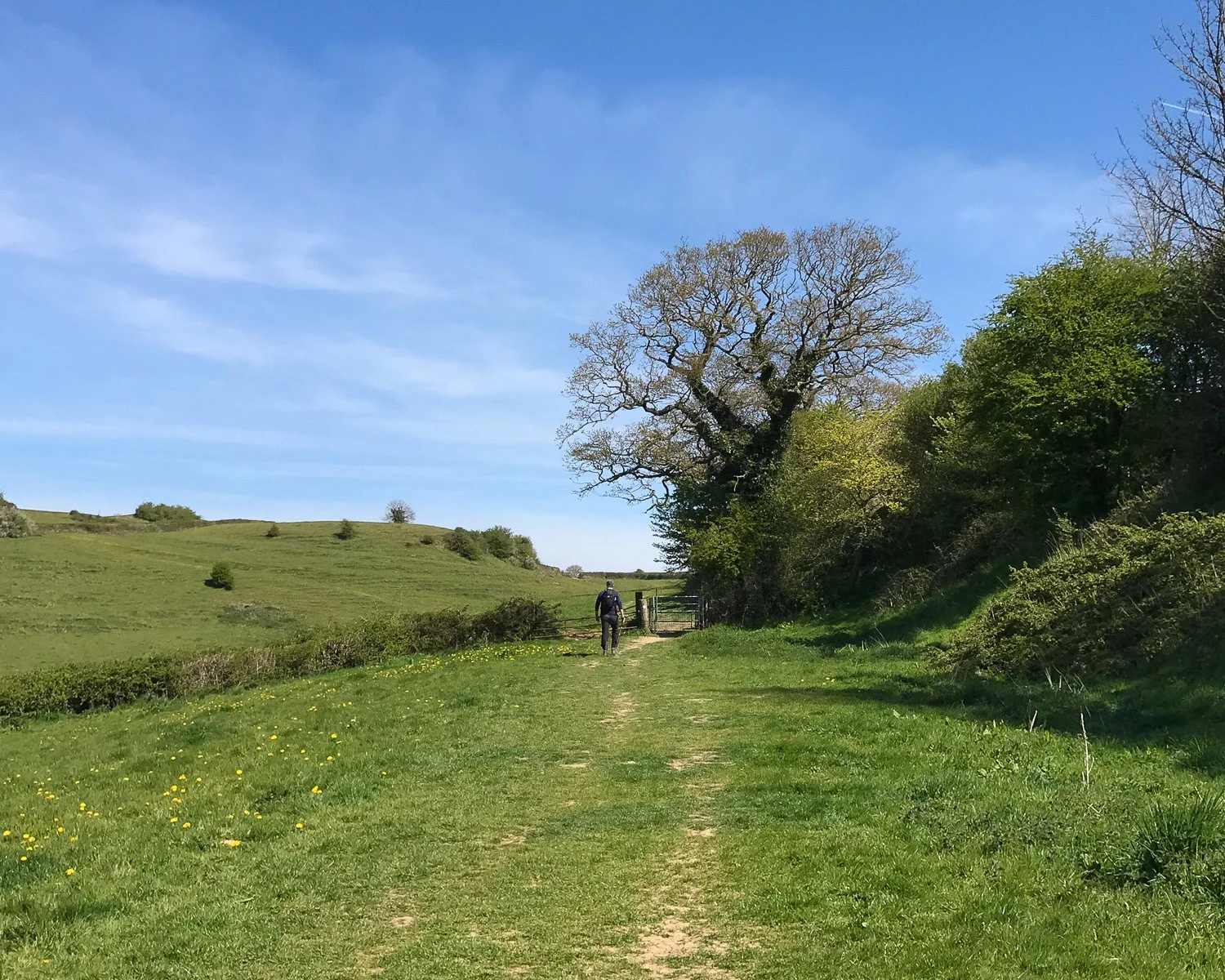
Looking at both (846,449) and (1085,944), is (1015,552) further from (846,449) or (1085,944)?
(1085,944)

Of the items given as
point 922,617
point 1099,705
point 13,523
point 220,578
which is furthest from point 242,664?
point 13,523

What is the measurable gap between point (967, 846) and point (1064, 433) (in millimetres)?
17437

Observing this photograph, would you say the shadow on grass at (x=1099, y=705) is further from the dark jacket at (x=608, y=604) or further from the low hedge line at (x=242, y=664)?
the low hedge line at (x=242, y=664)

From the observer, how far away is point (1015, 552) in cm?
2295

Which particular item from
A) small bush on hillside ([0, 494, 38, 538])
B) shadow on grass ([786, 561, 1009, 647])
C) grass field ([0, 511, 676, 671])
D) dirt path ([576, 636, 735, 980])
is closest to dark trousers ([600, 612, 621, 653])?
shadow on grass ([786, 561, 1009, 647])

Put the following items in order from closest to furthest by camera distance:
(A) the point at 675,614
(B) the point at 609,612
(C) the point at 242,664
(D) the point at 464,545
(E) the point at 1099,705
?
(E) the point at 1099,705
(B) the point at 609,612
(C) the point at 242,664
(A) the point at 675,614
(D) the point at 464,545

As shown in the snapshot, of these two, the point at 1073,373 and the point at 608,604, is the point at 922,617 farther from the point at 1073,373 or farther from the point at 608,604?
the point at 608,604

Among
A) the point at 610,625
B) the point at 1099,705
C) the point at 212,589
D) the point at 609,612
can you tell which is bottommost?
the point at 1099,705

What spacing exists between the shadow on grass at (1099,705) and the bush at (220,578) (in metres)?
46.5

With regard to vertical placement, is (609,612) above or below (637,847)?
above

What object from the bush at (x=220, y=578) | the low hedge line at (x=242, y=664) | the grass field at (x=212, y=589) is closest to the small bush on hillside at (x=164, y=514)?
the grass field at (x=212, y=589)

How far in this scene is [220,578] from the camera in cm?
5394

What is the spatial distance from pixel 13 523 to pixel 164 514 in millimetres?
32124

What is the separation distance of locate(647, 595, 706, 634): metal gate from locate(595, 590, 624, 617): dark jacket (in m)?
8.05
